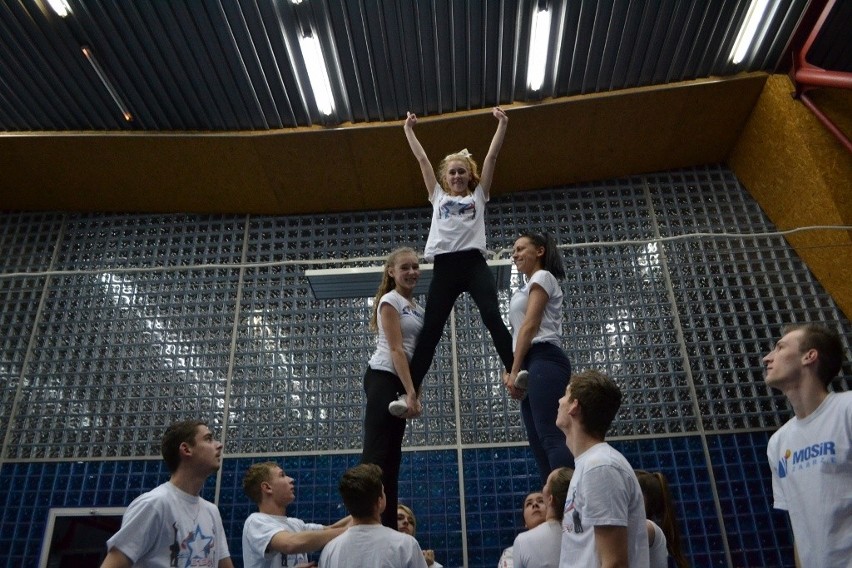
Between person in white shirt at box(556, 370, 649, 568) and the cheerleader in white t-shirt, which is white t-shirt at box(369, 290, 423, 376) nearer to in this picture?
the cheerleader in white t-shirt

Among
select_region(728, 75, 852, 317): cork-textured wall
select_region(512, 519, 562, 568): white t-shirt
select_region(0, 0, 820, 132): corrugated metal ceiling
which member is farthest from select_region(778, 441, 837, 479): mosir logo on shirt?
select_region(0, 0, 820, 132): corrugated metal ceiling

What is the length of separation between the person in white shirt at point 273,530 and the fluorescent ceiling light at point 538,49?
3640 millimetres

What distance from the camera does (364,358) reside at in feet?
18.4

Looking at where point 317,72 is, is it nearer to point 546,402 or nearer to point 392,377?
point 392,377

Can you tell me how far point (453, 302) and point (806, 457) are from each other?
1640 millimetres

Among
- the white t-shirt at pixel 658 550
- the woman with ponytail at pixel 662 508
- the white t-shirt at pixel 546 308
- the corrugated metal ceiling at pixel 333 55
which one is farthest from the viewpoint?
the corrugated metal ceiling at pixel 333 55

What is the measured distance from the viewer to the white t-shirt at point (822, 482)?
75.2 inches

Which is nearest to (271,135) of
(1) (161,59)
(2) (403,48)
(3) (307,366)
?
(1) (161,59)

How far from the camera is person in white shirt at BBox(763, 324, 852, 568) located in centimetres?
192

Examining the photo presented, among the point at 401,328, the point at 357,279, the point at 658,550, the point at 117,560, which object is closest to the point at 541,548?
the point at 658,550

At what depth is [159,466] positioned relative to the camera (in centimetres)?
527

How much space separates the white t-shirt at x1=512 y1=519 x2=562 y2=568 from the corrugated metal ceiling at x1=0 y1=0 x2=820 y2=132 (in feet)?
12.3

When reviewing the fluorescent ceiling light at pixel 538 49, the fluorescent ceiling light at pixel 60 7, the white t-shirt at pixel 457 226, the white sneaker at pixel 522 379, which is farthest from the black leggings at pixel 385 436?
the fluorescent ceiling light at pixel 60 7

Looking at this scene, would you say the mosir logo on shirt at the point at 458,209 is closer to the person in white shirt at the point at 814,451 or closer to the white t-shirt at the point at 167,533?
the person in white shirt at the point at 814,451
